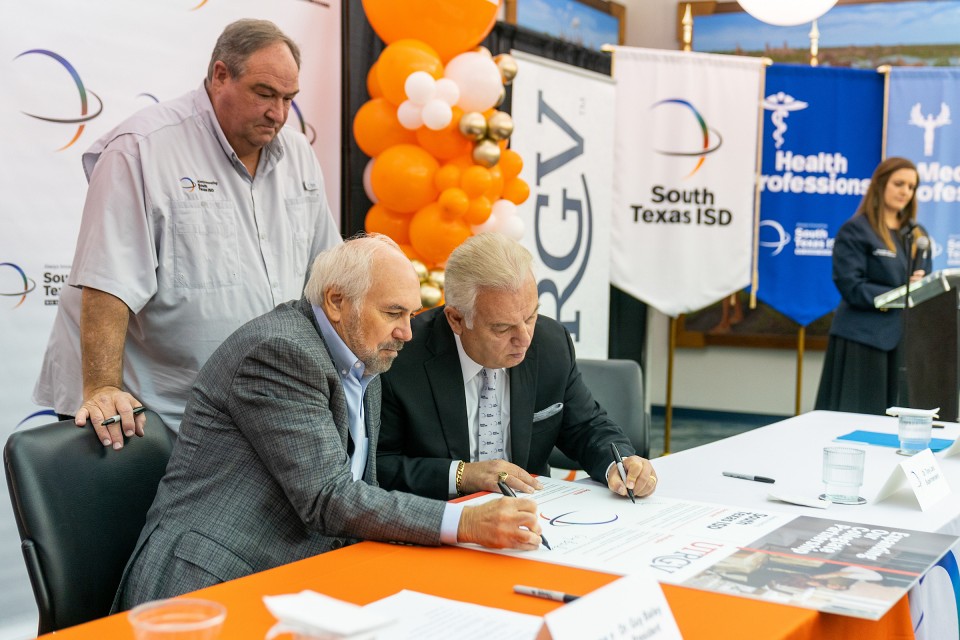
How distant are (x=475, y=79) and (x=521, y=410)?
2.09 m

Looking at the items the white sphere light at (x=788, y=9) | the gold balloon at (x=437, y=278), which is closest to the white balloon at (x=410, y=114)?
the gold balloon at (x=437, y=278)

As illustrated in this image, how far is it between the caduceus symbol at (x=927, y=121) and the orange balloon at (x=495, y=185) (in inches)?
138

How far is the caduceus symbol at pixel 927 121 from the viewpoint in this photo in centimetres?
655

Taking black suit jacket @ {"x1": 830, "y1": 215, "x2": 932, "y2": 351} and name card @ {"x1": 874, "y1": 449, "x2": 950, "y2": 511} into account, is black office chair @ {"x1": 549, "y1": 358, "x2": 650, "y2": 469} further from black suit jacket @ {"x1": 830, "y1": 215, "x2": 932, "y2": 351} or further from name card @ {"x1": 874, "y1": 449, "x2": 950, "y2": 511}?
black suit jacket @ {"x1": 830, "y1": 215, "x2": 932, "y2": 351}

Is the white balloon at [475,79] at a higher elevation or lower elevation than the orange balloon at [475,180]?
higher

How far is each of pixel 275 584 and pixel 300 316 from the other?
Result: 62cm

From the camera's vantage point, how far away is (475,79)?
4141 millimetres

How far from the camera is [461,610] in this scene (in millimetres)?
1325

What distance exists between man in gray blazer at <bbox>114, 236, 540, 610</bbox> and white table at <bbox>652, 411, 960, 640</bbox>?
661mm

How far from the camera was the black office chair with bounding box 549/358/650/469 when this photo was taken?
3256 mm

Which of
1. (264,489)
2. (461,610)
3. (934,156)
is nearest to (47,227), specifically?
(264,489)

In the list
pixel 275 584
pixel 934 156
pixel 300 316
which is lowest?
pixel 275 584

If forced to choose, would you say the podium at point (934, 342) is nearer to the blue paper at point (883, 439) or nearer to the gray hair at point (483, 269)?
the blue paper at point (883, 439)

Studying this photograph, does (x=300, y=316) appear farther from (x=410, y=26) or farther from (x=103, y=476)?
(x=410, y=26)
